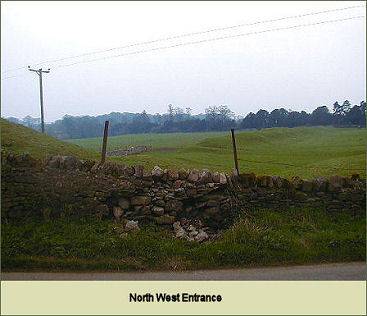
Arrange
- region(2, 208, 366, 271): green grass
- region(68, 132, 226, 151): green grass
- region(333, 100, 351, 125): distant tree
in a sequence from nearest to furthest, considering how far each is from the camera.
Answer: region(2, 208, 366, 271): green grass
region(68, 132, 226, 151): green grass
region(333, 100, 351, 125): distant tree

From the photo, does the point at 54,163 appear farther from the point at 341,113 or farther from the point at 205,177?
the point at 341,113

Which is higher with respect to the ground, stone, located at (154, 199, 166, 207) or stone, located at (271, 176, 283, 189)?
stone, located at (271, 176, 283, 189)

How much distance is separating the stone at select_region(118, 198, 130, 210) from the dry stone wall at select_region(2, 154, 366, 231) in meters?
0.01

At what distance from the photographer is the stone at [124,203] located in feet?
31.4

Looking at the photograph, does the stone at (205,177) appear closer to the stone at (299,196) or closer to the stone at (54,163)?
the stone at (299,196)

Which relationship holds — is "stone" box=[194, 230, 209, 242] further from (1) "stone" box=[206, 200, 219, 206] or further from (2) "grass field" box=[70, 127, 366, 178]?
(2) "grass field" box=[70, 127, 366, 178]

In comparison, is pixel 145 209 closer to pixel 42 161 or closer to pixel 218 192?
pixel 218 192

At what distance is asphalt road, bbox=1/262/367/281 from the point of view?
293 inches

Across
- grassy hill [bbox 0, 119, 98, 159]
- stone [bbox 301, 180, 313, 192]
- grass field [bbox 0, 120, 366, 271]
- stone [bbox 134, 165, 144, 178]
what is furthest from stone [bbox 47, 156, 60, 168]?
grassy hill [bbox 0, 119, 98, 159]

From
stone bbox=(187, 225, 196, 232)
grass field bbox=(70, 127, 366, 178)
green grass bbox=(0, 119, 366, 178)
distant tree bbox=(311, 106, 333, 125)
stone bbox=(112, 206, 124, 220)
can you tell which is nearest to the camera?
stone bbox=(187, 225, 196, 232)

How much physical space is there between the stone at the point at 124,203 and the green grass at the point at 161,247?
1.90 feet

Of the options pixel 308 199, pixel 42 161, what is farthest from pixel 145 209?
pixel 308 199

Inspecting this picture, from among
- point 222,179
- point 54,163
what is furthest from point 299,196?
point 54,163

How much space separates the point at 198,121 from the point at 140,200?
35324mm
